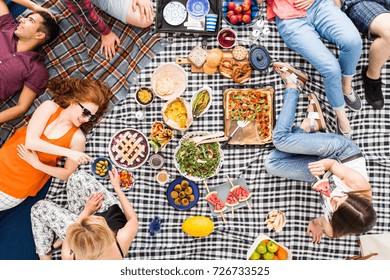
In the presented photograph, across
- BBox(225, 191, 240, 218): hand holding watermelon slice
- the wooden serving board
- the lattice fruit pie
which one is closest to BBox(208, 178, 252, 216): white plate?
BBox(225, 191, 240, 218): hand holding watermelon slice

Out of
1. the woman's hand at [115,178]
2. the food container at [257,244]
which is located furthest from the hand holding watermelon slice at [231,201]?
the woman's hand at [115,178]

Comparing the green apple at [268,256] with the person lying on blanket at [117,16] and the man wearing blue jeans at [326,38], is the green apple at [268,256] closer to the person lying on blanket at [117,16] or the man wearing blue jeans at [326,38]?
the man wearing blue jeans at [326,38]

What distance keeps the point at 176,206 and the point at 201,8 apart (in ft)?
5.86

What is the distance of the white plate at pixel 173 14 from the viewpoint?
3939 mm

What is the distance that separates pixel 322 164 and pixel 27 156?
245 cm

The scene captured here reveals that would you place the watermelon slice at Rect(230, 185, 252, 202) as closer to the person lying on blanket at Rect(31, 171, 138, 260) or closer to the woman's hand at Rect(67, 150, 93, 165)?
the person lying on blanket at Rect(31, 171, 138, 260)

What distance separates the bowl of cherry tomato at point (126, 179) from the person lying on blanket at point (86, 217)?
9 cm

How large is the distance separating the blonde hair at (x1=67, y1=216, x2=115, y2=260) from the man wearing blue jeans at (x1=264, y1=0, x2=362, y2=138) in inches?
86.9

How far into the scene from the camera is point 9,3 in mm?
3965

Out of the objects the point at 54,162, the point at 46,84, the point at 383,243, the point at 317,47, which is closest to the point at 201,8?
the point at 317,47

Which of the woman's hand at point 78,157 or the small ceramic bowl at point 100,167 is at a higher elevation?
the woman's hand at point 78,157

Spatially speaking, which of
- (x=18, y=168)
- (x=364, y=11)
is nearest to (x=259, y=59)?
(x=364, y=11)
